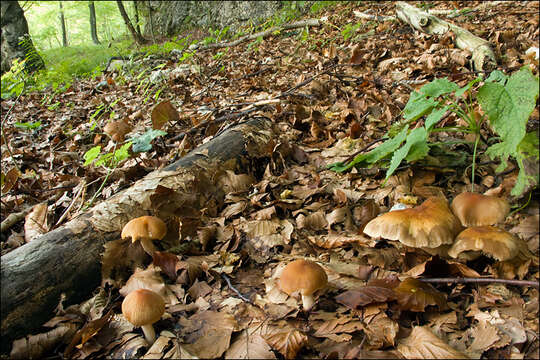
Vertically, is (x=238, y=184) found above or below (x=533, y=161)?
below

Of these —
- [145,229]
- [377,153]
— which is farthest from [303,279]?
[377,153]

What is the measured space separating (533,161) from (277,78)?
4.52m

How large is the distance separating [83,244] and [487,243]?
8.03 feet

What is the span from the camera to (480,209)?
1883mm

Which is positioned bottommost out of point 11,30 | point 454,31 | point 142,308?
point 142,308

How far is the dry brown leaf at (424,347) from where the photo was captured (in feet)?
4.86

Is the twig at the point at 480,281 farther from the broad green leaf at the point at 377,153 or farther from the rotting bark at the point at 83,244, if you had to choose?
the rotting bark at the point at 83,244

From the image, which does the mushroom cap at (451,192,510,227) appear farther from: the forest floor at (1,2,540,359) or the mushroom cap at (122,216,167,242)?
the mushroom cap at (122,216,167,242)

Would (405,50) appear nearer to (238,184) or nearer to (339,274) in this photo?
(238,184)

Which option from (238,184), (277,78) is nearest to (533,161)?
(238,184)

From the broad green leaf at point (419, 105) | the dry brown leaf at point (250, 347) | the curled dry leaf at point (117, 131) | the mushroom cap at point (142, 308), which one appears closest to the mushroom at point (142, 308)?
the mushroom cap at point (142, 308)

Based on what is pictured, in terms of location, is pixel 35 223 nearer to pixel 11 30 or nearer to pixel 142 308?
pixel 142 308

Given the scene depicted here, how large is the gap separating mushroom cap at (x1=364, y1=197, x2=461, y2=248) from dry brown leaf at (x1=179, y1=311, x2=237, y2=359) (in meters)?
0.97

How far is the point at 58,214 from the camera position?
3279 mm
